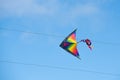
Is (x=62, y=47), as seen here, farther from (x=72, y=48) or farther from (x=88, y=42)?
(x=88, y=42)

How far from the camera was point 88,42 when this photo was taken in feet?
61.9

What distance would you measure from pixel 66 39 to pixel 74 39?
85 centimetres

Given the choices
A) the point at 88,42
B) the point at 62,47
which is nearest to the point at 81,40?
the point at 88,42

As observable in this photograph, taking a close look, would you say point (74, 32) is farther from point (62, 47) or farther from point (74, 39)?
point (62, 47)

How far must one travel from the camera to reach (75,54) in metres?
19.1

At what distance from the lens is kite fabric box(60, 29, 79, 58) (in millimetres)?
19062

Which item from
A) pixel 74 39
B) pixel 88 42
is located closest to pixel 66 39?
pixel 74 39

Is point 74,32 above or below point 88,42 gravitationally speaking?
above

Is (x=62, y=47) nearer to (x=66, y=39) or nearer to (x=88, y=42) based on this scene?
(x=66, y=39)

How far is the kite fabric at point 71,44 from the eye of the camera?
62.5 feet

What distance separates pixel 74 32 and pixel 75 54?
2.21 metres

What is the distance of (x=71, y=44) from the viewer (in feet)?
63.3

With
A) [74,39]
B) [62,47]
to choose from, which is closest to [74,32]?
[74,39]

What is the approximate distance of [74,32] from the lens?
19.3 m
